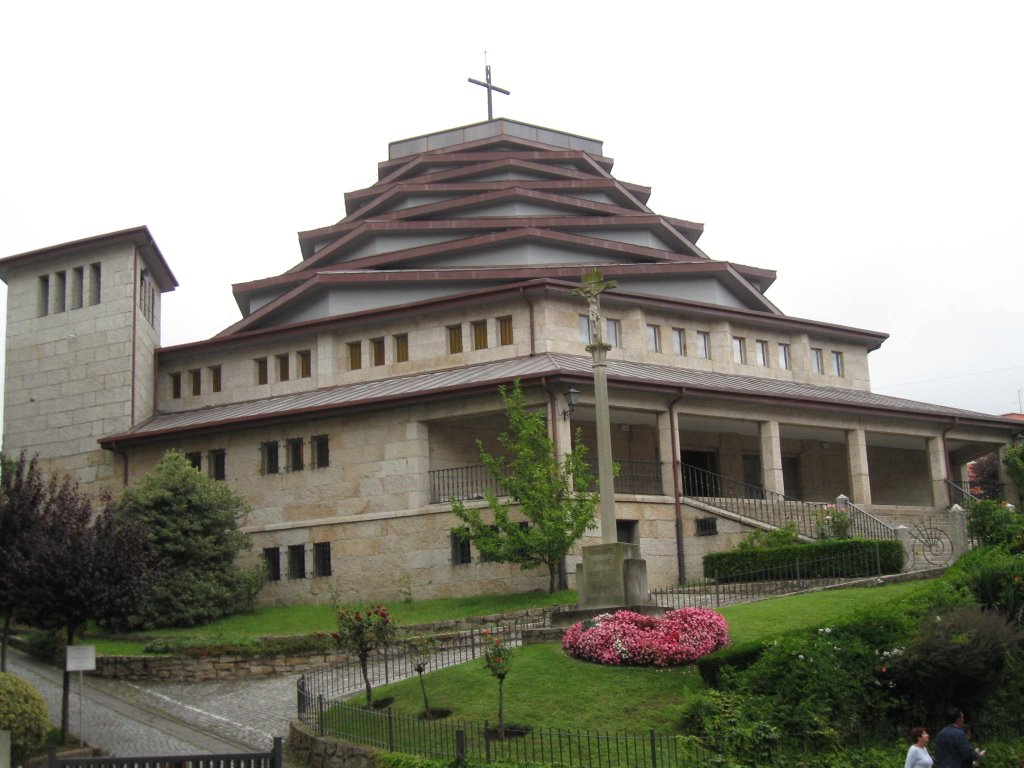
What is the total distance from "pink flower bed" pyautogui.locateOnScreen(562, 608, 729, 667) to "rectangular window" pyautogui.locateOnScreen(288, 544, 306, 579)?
44.2 ft

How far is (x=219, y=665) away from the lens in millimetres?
25375

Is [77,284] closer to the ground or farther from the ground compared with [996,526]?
farther from the ground

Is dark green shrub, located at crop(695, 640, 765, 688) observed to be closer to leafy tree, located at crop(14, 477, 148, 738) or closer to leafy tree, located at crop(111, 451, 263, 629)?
leafy tree, located at crop(14, 477, 148, 738)

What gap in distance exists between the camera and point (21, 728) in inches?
728

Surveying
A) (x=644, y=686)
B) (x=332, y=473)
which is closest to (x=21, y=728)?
(x=644, y=686)

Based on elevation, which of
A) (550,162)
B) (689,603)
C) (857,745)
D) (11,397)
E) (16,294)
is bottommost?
(857,745)

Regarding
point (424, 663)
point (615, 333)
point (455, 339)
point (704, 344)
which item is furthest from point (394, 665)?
point (704, 344)

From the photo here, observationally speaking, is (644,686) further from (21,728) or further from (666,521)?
(666,521)

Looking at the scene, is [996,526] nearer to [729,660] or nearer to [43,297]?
[729,660]

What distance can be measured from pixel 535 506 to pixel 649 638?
8004mm

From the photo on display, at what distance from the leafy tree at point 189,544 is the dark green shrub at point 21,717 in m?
9.81

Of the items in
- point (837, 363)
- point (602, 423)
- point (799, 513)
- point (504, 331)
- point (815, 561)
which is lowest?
point (815, 561)

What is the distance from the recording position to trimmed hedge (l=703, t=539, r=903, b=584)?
2661 centimetres

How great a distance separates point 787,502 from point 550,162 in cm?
1819
